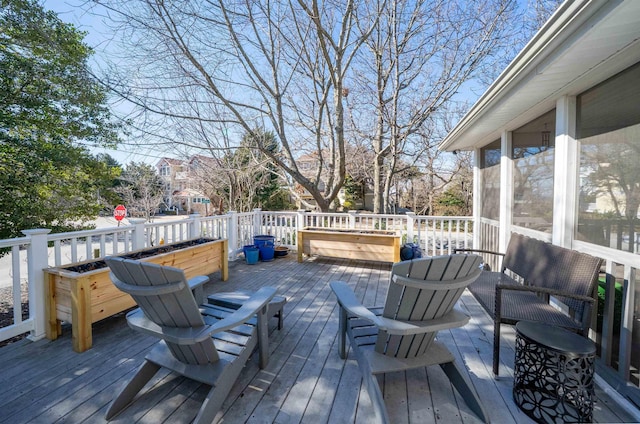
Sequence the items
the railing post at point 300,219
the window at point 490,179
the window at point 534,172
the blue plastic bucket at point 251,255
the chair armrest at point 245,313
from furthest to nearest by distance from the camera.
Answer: the railing post at point 300,219, the blue plastic bucket at point 251,255, the window at point 490,179, the window at point 534,172, the chair armrest at point 245,313

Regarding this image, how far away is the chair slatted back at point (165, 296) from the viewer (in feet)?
4.73

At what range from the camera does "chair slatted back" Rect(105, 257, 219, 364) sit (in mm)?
1442

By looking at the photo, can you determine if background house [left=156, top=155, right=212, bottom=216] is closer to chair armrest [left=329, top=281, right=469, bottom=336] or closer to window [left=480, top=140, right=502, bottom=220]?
window [left=480, top=140, right=502, bottom=220]

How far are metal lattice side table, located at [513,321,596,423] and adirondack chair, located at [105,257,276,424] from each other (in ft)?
5.46

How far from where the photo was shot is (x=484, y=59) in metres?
8.16

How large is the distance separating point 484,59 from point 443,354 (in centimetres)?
915

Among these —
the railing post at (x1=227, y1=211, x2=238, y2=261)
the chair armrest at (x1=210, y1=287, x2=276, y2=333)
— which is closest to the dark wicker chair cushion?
the chair armrest at (x1=210, y1=287, x2=276, y2=333)

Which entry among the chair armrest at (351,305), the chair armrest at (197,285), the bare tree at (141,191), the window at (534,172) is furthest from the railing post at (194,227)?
the bare tree at (141,191)

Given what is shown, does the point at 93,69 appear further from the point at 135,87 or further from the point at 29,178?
the point at 29,178

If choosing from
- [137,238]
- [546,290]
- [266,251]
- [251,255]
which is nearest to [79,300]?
[137,238]

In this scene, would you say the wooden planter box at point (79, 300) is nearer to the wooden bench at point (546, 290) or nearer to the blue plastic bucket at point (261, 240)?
the blue plastic bucket at point (261, 240)

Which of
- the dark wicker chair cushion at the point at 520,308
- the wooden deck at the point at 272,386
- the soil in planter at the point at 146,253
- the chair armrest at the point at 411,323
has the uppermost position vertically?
the soil in planter at the point at 146,253

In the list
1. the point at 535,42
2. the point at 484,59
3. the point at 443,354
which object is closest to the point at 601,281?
the point at 443,354

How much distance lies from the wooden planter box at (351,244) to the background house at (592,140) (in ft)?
6.65
